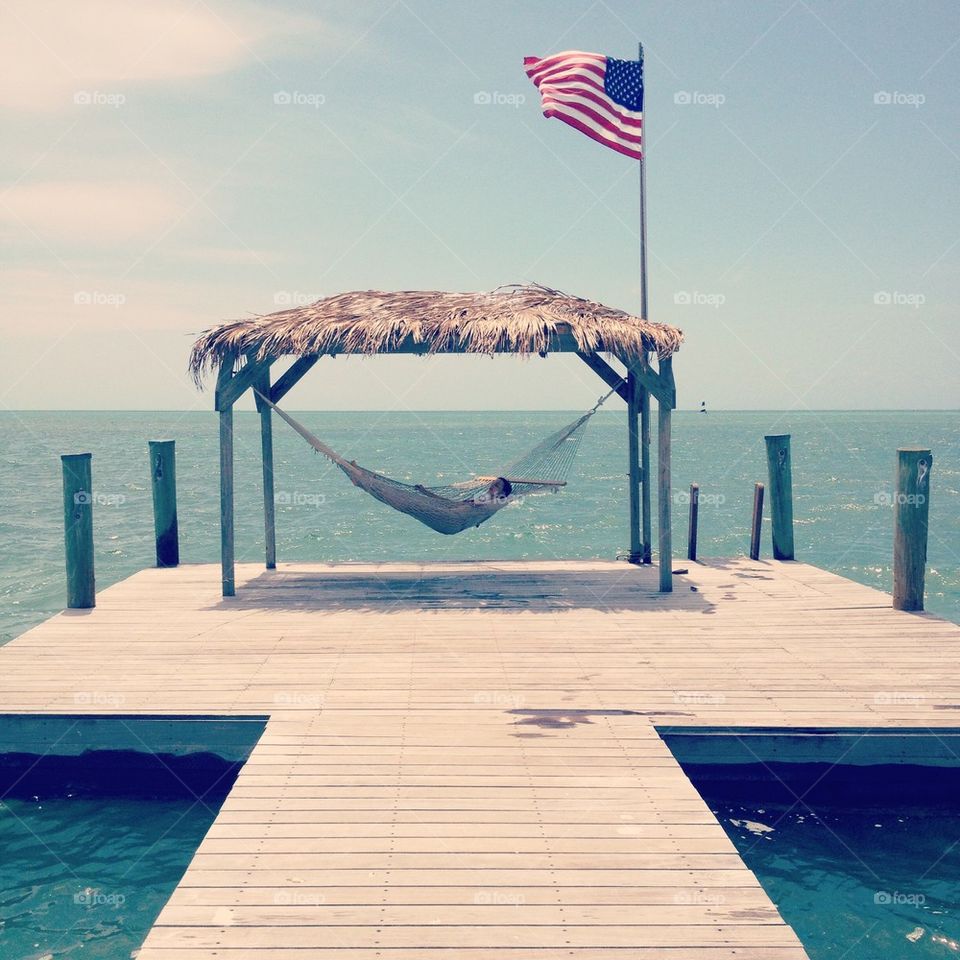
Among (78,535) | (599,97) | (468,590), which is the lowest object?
(468,590)

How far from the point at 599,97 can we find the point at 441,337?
136 inches

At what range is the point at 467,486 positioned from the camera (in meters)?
9.77

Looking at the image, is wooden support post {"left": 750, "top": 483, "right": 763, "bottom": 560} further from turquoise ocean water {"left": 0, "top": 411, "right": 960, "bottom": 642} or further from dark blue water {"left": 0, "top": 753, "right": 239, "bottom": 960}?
dark blue water {"left": 0, "top": 753, "right": 239, "bottom": 960}

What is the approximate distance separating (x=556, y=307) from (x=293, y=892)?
677 centimetres

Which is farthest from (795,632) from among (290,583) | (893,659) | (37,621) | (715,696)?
(37,621)

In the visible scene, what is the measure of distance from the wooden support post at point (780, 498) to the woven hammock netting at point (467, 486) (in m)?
3.27

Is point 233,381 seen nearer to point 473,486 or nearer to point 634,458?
point 473,486

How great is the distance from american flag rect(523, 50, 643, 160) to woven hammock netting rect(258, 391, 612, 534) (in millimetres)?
2913

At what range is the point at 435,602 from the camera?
920 cm

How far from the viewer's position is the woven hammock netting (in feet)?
30.8

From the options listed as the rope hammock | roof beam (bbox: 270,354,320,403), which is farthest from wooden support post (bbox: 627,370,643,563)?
roof beam (bbox: 270,354,320,403)

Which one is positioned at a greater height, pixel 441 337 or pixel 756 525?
pixel 441 337

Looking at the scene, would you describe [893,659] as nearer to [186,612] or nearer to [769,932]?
[769,932]

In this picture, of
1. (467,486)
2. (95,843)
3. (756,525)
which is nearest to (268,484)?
(467,486)
